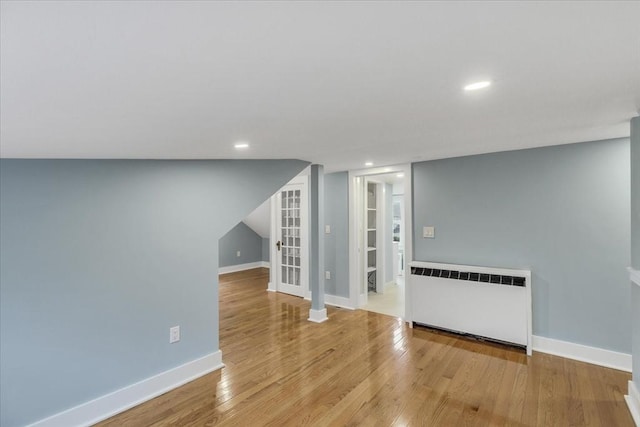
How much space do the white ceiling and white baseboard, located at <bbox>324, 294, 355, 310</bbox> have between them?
3.10 metres

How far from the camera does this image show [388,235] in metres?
5.67

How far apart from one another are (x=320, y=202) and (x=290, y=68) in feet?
9.53

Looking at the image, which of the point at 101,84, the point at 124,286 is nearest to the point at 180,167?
the point at 124,286

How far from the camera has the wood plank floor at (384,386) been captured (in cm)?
207

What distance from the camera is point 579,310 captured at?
285 cm

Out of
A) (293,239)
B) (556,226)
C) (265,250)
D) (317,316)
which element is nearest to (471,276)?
(556,226)

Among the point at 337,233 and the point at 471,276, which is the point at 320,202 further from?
the point at 471,276

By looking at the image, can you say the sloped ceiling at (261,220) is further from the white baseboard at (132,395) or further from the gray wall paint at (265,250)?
the white baseboard at (132,395)

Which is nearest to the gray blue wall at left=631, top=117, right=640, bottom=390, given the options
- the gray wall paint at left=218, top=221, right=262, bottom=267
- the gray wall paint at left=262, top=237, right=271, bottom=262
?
the gray wall paint at left=218, top=221, right=262, bottom=267

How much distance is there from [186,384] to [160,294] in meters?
0.78

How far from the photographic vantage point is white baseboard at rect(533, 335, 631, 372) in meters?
2.67

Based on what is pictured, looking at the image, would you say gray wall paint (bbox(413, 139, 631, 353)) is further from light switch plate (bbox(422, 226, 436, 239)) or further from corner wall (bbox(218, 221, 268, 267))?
corner wall (bbox(218, 221, 268, 267))

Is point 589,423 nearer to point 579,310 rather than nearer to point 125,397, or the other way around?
point 579,310

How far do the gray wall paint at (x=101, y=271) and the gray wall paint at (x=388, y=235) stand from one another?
3.32m
